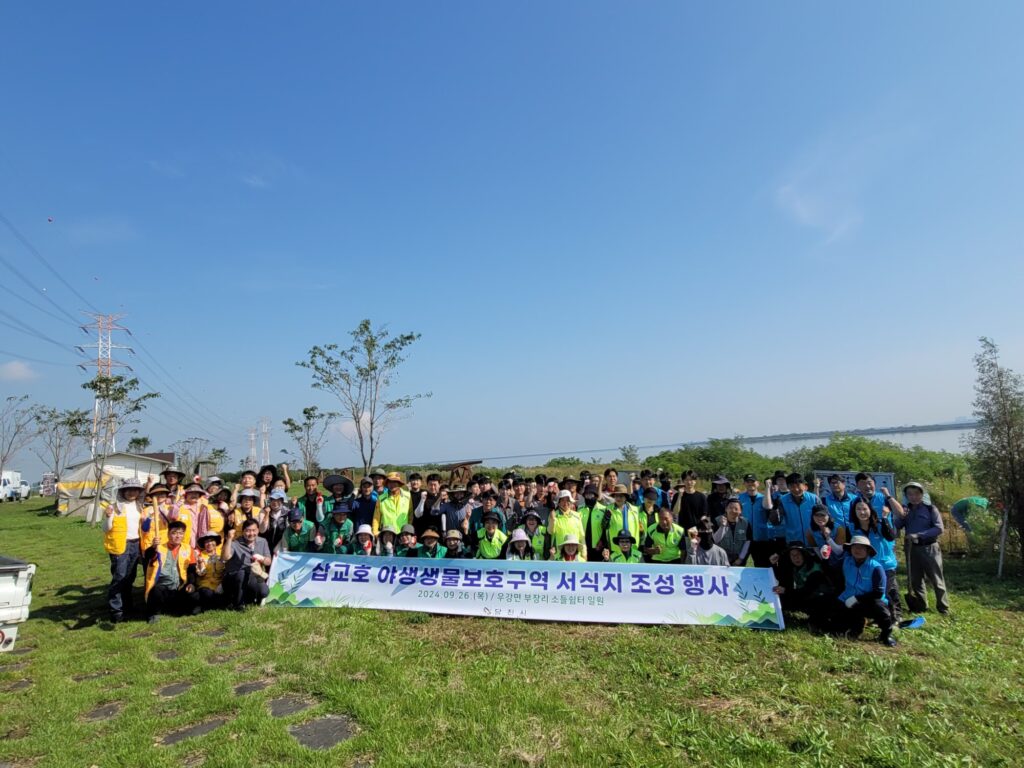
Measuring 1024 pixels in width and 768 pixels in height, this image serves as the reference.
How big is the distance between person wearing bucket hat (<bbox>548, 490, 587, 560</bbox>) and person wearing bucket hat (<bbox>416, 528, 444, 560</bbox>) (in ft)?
5.19

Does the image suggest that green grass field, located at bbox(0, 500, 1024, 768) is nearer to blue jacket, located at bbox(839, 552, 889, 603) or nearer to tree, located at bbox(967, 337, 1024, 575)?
blue jacket, located at bbox(839, 552, 889, 603)

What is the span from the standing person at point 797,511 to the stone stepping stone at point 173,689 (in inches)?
290

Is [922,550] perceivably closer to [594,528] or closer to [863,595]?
[863,595]

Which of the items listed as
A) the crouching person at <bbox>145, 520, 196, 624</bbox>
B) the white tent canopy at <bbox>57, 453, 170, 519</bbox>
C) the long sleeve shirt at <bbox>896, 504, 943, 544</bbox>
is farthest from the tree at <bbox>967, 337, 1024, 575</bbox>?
the white tent canopy at <bbox>57, 453, 170, 519</bbox>

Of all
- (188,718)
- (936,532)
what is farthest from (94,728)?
(936,532)

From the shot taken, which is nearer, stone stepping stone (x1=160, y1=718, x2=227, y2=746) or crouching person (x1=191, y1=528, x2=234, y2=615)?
stone stepping stone (x1=160, y1=718, x2=227, y2=746)

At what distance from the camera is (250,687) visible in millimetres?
4730

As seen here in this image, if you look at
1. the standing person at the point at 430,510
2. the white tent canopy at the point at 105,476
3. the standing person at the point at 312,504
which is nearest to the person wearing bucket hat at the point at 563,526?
the standing person at the point at 430,510

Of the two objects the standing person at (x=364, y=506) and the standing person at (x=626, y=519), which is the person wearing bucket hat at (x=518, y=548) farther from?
the standing person at (x=364, y=506)

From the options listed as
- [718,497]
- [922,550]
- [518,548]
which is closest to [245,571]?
[518,548]

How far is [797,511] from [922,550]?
1752mm

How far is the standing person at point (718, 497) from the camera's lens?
8391 mm

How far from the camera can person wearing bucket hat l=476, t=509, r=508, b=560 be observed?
24.9ft

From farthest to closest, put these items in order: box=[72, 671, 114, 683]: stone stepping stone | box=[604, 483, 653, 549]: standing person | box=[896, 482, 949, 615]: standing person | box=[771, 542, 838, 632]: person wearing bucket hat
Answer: box=[604, 483, 653, 549]: standing person
box=[896, 482, 949, 615]: standing person
box=[771, 542, 838, 632]: person wearing bucket hat
box=[72, 671, 114, 683]: stone stepping stone
